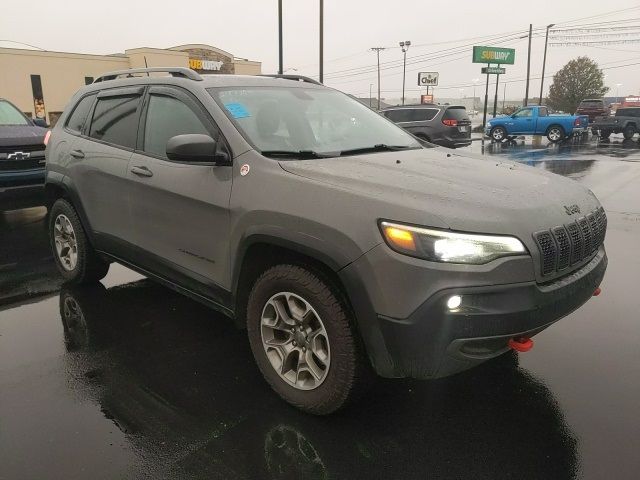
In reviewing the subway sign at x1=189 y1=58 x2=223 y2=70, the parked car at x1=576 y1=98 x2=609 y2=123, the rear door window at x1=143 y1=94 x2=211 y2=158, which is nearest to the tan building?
the subway sign at x1=189 y1=58 x2=223 y2=70

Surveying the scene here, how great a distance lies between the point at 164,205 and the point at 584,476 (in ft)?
9.16

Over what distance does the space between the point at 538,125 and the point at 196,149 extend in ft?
81.5

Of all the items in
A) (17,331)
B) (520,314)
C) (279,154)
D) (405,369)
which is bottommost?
(17,331)

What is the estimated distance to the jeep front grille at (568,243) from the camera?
244 cm

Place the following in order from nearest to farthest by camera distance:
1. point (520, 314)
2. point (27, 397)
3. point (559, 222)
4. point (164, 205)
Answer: point (520, 314) < point (559, 222) < point (27, 397) < point (164, 205)

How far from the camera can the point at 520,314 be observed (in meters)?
2.32

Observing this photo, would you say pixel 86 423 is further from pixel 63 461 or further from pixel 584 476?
pixel 584 476

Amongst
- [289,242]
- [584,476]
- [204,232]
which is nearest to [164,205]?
[204,232]

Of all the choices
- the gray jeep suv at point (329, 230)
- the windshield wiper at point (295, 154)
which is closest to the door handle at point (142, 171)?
the gray jeep suv at point (329, 230)

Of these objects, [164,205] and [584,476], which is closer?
[584,476]

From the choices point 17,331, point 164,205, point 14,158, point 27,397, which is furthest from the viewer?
point 14,158

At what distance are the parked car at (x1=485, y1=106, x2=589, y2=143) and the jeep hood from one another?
23.4 meters

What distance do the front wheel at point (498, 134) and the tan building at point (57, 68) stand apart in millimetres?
30046

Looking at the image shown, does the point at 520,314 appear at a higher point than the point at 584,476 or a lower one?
higher
